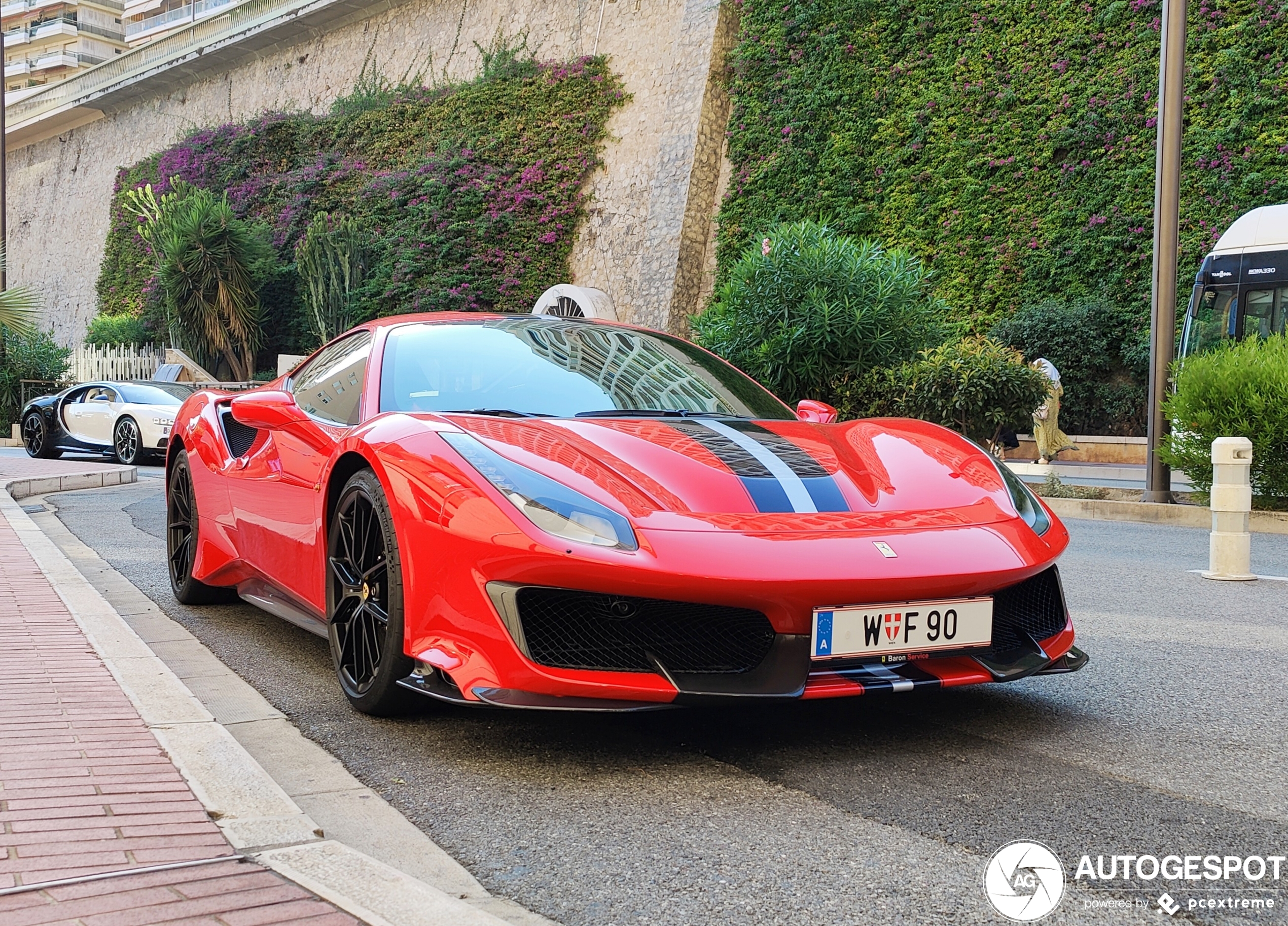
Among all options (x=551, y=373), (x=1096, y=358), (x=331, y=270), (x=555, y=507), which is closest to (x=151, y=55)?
(x=331, y=270)

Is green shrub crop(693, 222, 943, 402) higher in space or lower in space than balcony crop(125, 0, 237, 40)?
lower

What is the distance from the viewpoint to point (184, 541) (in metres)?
5.50

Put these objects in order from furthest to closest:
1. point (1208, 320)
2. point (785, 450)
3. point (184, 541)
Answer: point (1208, 320), point (184, 541), point (785, 450)

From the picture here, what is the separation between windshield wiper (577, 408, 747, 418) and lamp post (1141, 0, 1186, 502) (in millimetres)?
9290

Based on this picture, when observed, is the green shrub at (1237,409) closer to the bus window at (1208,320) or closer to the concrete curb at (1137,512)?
the concrete curb at (1137,512)

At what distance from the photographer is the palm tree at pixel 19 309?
60.4 ft

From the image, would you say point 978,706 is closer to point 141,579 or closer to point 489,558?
point 489,558

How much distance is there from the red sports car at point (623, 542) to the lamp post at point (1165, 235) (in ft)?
30.2

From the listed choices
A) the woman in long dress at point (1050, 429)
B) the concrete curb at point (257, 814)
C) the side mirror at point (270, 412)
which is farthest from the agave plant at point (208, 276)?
the concrete curb at point (257, 814)

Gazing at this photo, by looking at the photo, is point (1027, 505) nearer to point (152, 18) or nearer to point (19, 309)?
point (19, 309)

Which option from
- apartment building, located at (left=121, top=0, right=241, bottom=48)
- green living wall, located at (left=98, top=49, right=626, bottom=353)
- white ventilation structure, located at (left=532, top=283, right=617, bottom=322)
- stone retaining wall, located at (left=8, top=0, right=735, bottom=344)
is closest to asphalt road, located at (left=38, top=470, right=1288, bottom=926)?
white ventilation structure, located at (left=532, top=283, right=617, bottom=322)

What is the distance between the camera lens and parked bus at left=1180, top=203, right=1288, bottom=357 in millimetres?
15758

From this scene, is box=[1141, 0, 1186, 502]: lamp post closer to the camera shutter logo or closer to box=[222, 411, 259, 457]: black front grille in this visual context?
box=[222, 411, 259, 457]: black front grille

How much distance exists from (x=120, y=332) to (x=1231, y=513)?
38756 mm
